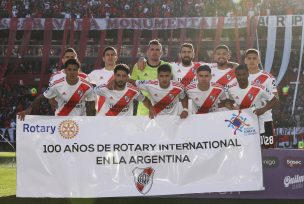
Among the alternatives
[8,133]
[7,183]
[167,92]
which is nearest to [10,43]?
[8,133]

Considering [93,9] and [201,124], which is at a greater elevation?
[93,9]

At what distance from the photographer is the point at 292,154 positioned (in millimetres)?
6371

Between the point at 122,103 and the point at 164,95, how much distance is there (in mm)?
644

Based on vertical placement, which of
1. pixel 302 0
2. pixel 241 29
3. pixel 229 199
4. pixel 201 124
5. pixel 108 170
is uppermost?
pixel 302 0

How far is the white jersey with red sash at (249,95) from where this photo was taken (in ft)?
23.1

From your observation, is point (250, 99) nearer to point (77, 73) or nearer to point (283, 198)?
point (283, 198)

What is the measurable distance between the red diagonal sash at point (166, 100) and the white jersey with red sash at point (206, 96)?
18 centimetres

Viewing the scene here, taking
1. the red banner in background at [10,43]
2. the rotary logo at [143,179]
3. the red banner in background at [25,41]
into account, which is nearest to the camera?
the rotary logo at [143,179]

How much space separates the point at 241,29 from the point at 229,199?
983 inches

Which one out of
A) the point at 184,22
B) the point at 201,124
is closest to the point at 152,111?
the point at 201,124

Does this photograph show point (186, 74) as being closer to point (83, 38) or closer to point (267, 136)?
point (267, 136)

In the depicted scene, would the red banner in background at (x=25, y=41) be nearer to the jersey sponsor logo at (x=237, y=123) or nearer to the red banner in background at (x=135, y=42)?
the red banner in background at (x=135, y=42)

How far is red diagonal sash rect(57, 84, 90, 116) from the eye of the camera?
723 cm

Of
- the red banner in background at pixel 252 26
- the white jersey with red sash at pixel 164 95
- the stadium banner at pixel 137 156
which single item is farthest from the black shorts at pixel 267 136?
the red banner in background at pixel 252 26
